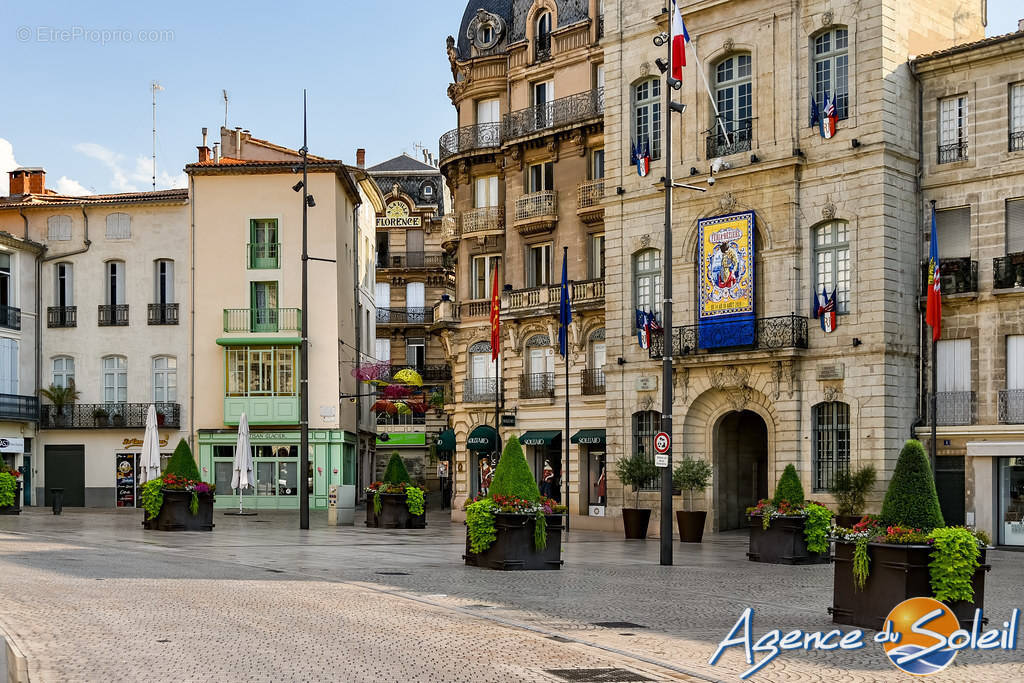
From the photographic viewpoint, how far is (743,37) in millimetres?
38219

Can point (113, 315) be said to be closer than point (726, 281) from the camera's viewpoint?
No

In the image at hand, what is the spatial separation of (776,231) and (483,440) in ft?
48.3

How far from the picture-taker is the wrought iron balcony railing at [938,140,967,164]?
3512cm

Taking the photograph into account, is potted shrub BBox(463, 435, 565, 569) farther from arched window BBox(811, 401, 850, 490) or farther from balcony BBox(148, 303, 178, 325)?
balcony BBox(148, 303, 178, 325)

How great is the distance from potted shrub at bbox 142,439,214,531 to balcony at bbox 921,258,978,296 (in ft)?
62.9

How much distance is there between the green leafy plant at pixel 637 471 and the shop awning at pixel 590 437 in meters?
5.86

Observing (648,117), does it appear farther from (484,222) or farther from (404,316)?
(404,316)

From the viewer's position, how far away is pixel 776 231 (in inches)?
1462

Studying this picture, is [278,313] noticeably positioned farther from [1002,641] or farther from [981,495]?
[1002,641]

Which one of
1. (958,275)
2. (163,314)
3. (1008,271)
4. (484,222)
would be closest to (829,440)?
(958,275)

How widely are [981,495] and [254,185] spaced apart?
1230 inches

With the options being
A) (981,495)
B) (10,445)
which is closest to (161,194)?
(10,445)

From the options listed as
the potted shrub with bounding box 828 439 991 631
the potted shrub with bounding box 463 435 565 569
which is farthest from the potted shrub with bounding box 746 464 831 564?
the potted shrub with bounding box 828 439 991 631

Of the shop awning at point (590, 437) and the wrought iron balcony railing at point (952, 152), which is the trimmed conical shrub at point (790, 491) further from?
the shop awning at point (590, 437)
